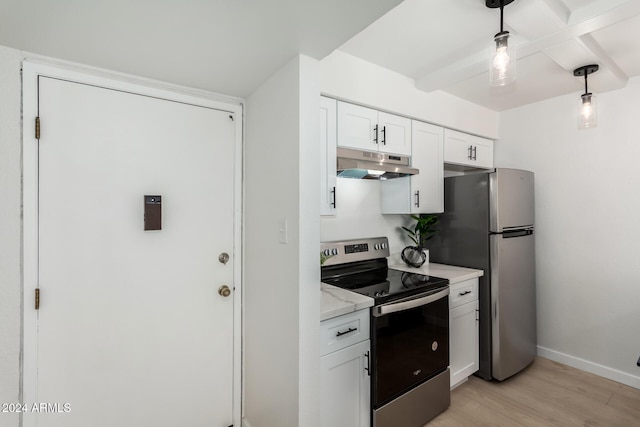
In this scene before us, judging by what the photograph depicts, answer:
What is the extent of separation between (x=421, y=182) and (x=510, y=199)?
786 millimetres

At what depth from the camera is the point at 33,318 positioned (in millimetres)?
1370

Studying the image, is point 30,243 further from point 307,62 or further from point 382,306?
point 382,306

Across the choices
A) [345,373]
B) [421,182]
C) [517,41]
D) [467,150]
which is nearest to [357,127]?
[421,182]

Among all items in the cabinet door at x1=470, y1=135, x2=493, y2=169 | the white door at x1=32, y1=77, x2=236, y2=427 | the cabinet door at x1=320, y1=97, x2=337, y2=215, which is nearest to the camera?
the white door at x1=32, y1=77, x2=236, y2=427

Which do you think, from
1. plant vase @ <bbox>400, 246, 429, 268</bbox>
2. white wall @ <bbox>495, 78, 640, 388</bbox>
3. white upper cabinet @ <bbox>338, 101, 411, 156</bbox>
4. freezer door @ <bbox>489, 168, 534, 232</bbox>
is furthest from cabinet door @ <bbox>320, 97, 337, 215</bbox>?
white wall @ <bbox>495, 78, 640, 388</bbox>

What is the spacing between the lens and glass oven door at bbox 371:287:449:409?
5.64 ft

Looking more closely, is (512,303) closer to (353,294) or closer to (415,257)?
(415,257)

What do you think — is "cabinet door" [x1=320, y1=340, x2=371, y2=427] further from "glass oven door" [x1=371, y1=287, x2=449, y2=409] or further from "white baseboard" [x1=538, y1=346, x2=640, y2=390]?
"white baseboard" [x1=538, y1=346, x2=640, y2=390]

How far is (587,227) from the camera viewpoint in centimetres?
269

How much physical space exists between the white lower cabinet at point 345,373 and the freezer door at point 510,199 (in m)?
1.50

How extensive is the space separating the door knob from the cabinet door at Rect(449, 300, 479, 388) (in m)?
1.67

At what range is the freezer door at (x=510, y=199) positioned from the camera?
2.46 meters

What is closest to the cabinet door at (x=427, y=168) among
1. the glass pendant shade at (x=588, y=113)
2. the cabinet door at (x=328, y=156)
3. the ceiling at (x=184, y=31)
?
the cabinet door at (x=328, y=156)

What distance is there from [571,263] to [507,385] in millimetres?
1276
